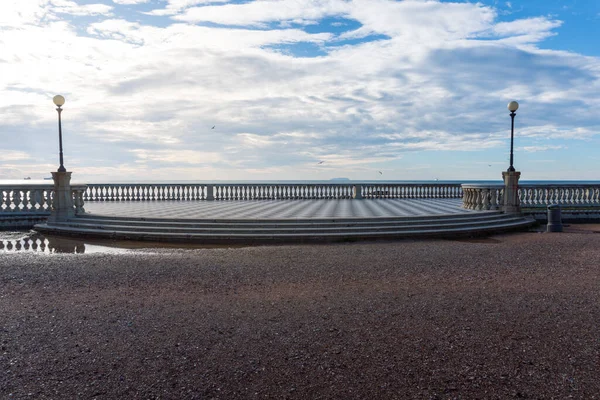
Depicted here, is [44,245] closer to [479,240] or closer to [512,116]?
[479,240]

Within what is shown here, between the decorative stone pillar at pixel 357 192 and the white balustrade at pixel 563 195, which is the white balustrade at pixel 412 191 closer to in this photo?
the decorative stone pillar at pixel 357 192

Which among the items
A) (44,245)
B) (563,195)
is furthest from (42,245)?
(563,195)

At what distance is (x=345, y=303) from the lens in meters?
6.51

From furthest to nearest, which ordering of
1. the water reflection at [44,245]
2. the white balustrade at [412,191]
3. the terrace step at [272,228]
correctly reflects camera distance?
1. the white balustrade at [412,191]
2. the terrace step at [272,228]
3. the water reflection at [44,245]

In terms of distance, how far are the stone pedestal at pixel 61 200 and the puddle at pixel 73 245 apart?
7.09ft

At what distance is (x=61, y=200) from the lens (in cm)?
1697

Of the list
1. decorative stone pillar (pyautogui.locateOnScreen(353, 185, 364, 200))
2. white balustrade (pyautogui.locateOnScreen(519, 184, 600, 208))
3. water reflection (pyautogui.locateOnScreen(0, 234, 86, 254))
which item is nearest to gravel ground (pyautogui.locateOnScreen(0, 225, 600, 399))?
water reflection (pyautogui.locateOnScreen(0, 234, 86, 254))

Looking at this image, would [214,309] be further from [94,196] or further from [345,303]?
[94,196]

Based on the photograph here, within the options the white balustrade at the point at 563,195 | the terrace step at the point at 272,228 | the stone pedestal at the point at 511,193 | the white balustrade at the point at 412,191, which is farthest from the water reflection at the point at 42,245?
the white balustrade at the point at 563,195

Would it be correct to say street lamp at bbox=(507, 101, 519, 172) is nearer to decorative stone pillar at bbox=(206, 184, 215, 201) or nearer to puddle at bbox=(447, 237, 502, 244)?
puddle at bbox=(447, 237, 502, 244)

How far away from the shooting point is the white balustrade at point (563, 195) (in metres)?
21.2

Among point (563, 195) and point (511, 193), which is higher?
point (511, 193)

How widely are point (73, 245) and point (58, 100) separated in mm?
7069

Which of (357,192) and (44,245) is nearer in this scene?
(44,245)
